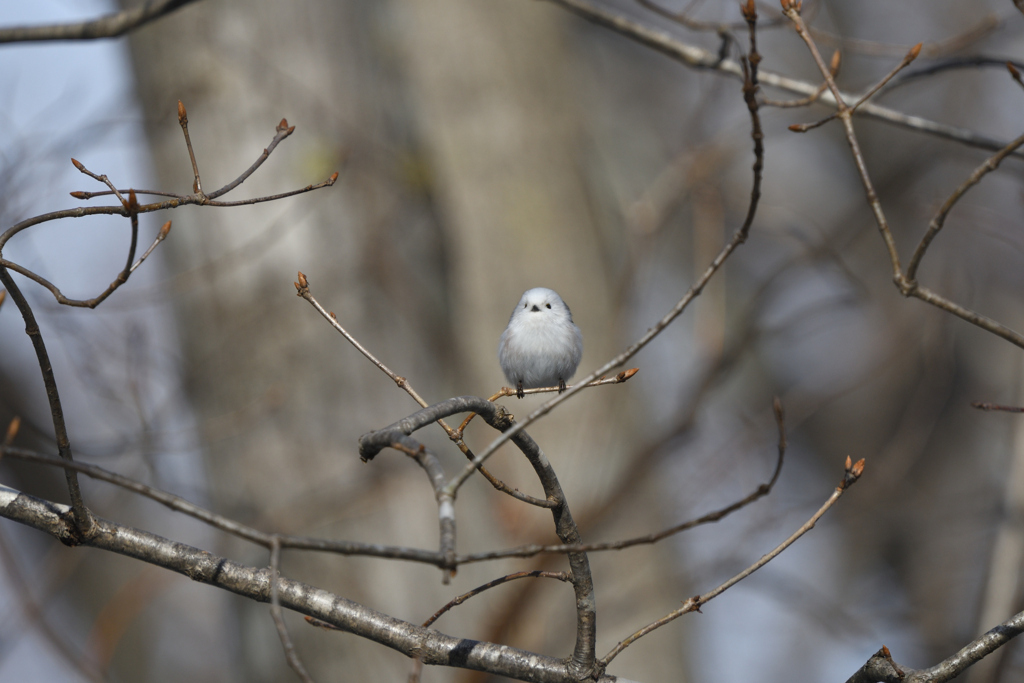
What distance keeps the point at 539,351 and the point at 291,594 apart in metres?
0.83

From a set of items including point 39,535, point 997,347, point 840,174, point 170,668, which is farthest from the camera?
point 840,174

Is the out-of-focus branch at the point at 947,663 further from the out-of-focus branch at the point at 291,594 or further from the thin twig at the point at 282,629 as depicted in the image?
the thin twig at the point at 282,629

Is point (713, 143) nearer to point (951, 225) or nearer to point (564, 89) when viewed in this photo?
point (564, 89)

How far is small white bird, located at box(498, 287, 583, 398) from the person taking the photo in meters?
1.88

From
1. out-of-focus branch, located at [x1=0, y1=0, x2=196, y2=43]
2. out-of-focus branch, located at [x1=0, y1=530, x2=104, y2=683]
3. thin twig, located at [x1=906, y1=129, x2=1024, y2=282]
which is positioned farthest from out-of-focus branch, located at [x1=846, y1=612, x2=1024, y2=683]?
out-of-focus branch, located at [x1=0, y1=530, x2=104, y2=683]

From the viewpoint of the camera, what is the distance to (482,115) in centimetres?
486

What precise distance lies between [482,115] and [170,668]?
587cm

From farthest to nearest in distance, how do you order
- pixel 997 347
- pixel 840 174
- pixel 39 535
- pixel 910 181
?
pixel 840 174 → pixel 997 347 → pixel 39 535 → pixel 910 181

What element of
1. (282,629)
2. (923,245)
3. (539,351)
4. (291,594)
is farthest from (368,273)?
(282,629)

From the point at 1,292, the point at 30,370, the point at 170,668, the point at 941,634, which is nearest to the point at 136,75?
the point at 30,370

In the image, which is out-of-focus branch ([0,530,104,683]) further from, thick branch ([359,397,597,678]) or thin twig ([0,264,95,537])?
thick branch ([359,397,597,678])

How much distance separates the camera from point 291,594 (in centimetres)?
145

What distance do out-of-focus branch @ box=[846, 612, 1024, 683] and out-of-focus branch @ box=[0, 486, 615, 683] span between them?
0.49m

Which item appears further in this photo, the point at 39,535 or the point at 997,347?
the point at 997,347
